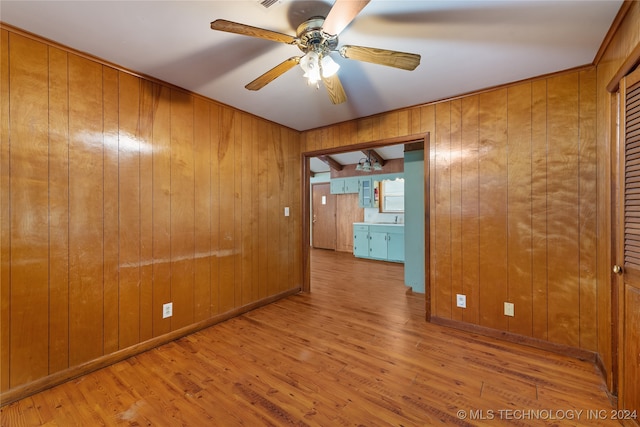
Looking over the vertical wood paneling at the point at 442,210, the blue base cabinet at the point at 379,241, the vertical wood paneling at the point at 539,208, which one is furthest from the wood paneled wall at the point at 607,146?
the blue base cabinet at the point at 379,241

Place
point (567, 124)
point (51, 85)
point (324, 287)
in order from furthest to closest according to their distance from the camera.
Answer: point (324, 287)
point (567, 124)
point (51, 85)

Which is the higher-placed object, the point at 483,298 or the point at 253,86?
the point at 253,86

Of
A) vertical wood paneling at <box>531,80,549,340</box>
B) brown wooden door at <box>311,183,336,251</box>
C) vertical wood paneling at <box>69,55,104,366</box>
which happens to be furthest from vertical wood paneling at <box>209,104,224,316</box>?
brown wooden door at <box>311,183,336,251</box>

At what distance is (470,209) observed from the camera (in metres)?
2.64

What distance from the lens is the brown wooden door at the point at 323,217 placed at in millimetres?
7738

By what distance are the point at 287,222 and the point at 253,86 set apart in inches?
83.7

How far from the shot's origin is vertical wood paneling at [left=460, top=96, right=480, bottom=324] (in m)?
2.61

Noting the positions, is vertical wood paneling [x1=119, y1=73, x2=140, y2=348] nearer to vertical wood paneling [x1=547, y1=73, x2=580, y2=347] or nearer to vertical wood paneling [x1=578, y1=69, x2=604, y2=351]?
vertical wood paneling [x1=547, y1=73, x2=580, y2=347]

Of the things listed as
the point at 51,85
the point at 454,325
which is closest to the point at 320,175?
the point at 454,325

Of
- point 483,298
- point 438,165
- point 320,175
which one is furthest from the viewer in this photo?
point 320,175

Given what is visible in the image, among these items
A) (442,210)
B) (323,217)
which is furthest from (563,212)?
(323,217)

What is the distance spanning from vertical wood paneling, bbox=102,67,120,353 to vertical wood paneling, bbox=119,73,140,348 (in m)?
0.02

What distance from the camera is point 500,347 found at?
7.73 ft

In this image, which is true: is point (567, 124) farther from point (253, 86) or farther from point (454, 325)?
point (253, 86)
